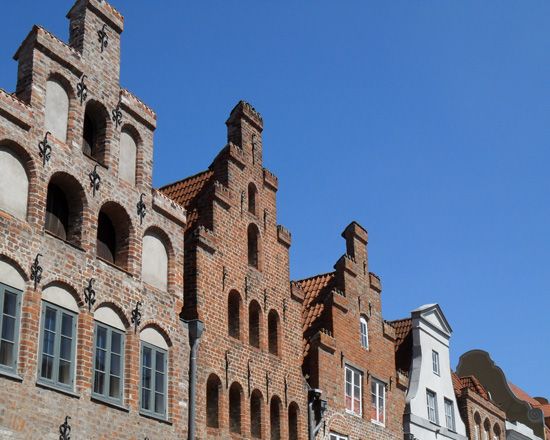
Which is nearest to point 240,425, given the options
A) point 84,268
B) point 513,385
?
point 84,268

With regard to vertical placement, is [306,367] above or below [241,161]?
below

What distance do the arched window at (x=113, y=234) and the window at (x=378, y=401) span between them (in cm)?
1198

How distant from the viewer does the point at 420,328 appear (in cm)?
3444

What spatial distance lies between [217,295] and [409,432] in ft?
36.7

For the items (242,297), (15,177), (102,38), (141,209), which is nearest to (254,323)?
(242,297)

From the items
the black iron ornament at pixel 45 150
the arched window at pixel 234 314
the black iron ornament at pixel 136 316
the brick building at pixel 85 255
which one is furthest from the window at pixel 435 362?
the black iron ornament at pixel 45 150

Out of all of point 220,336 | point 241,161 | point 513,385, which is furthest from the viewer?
point 513,385

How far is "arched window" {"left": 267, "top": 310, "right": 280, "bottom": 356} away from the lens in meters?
25.2

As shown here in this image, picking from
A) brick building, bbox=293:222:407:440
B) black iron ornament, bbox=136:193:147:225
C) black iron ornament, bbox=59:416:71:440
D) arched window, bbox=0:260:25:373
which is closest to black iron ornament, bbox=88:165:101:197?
black iron ornament, bbox=136:193:147:225

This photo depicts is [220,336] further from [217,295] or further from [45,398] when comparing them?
[45,398]

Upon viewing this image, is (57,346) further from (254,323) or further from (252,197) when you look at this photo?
(252,197)

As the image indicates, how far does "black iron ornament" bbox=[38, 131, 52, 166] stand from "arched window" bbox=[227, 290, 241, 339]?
22.3ft

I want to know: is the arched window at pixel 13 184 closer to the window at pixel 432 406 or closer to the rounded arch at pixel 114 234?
the rounded arch at pixel 114 234

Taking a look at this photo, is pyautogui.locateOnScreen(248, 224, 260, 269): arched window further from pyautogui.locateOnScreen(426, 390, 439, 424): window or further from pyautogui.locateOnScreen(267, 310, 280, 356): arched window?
pyautogui.locateOnScreen(426, 390, 439, 424): window
